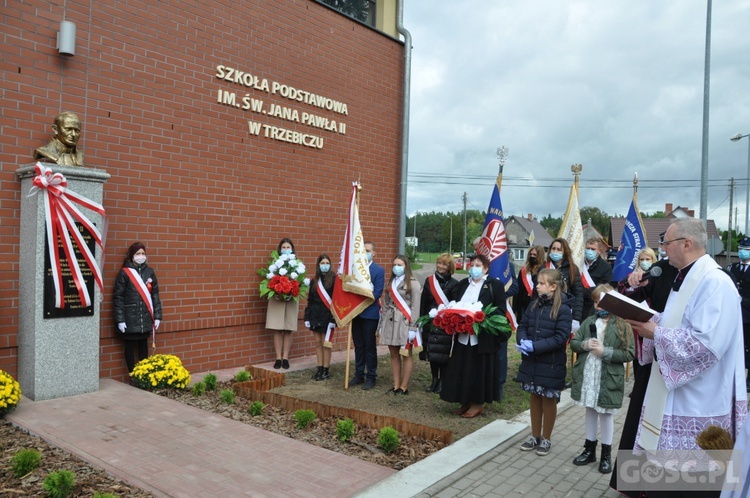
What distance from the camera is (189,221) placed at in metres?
8.52

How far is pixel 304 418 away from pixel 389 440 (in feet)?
3.73

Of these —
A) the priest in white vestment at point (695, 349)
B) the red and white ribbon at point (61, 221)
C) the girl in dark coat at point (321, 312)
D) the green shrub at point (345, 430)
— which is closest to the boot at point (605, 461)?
the priest in white vestment at point (695, 349)

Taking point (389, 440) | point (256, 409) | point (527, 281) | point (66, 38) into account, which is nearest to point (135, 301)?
point (256, 409)

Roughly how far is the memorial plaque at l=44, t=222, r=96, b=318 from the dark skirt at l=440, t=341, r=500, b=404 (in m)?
4.35

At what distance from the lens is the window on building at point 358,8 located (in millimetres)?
11051

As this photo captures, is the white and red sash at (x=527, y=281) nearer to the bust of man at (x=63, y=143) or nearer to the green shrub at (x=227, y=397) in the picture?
the green shrub at (x=227, y=397)

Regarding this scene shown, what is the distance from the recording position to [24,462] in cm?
446

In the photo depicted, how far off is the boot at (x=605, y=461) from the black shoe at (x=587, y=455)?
15 cm

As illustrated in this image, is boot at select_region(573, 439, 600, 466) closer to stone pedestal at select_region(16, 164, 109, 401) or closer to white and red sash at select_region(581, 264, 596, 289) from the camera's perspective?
white and red sash at select_region(581, 264, 596, 289)

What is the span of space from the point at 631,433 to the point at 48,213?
245 inches

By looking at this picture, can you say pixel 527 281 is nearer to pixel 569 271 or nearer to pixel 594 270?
pixel 569 271

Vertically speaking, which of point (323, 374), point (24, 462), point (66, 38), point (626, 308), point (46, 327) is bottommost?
point (323, 374)

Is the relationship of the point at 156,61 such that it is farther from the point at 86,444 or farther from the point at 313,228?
the point at 86,444

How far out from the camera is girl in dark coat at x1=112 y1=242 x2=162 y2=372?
746 centimetres
